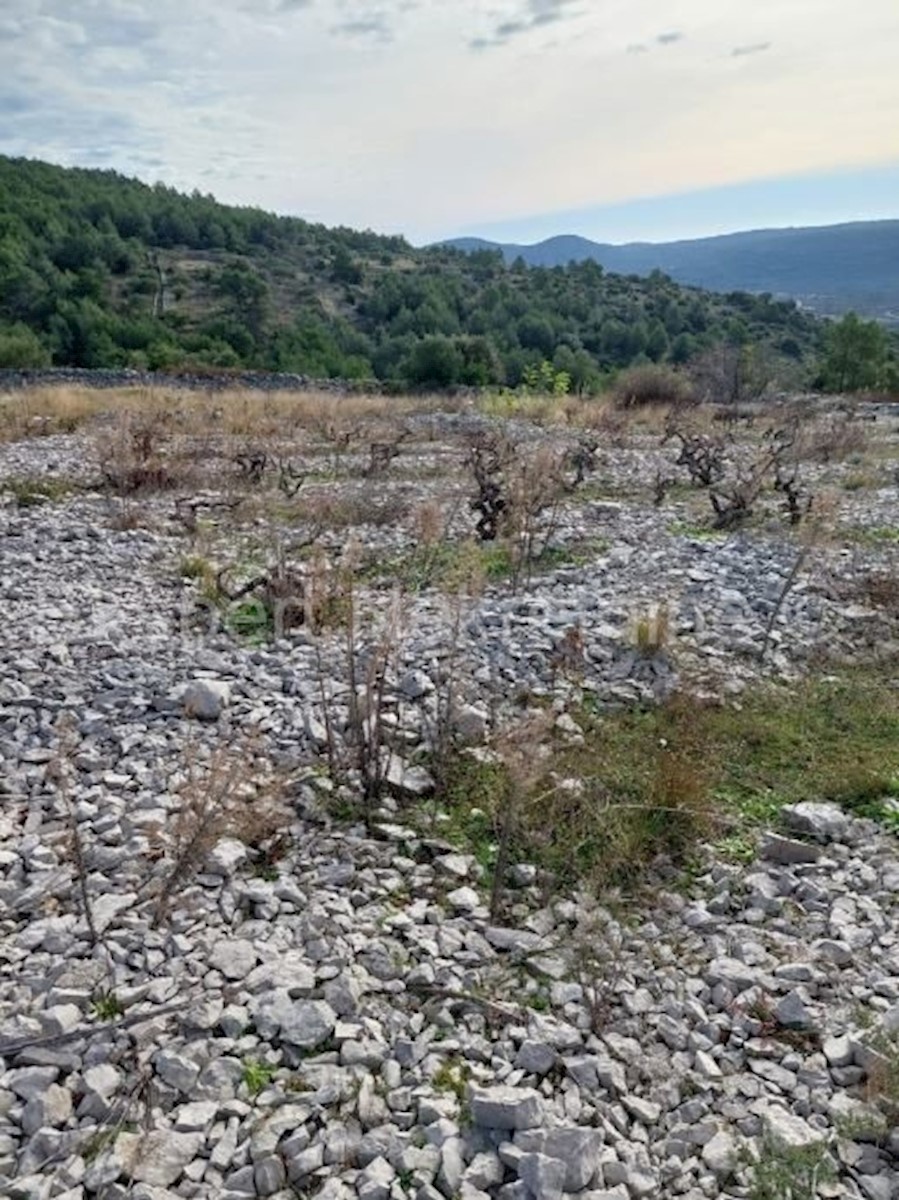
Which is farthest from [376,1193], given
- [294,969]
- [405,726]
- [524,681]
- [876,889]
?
[524,681]

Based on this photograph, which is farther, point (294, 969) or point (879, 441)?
point (879, 441)

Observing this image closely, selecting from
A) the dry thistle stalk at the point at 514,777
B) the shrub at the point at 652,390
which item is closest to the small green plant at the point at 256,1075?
the dry thistle stalk at the point at 514,777

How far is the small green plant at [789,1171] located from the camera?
2531 millimetres

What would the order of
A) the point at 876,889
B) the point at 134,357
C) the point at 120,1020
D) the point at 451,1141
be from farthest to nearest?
the point at 134,357 → the point at 876,889 → the point at 120,1020 → the point at 451,1141

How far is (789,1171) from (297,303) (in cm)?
6165

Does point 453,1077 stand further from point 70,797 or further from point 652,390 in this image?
point 652,390

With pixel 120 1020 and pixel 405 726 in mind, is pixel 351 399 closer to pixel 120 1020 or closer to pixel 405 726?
pixel 405 726

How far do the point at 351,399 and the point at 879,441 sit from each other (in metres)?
13.2

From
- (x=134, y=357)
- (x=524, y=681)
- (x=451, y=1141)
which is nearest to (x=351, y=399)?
(x=134, y=357)

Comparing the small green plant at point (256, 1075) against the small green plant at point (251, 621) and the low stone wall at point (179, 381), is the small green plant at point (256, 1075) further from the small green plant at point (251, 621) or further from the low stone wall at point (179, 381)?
the low stone wall at point (179, 381)

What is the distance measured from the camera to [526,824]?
14.2ft

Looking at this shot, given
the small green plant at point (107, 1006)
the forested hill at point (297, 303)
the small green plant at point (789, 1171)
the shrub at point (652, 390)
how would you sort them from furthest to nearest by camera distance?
the forested hill at point (297, 303), the shrub at point (652, 390), the small green plant at point (107, 1006), the small green plant at point (789, 1171)

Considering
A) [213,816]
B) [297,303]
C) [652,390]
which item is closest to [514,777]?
[213,816]

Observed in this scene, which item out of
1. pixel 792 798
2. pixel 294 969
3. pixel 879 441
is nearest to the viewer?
pixel 294 969
